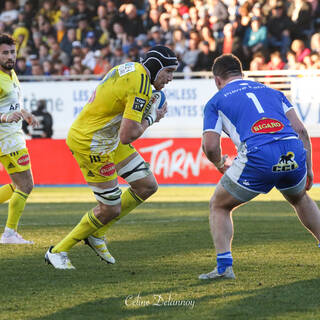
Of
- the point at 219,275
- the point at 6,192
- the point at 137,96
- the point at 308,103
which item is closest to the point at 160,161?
the point at 308,103

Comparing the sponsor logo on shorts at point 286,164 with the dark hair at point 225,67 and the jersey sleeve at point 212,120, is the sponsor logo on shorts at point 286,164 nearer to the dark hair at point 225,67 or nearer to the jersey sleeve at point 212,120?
the jersey sleeve at point 212,120

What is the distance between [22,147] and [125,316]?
485 centimetres

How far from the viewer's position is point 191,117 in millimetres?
21625

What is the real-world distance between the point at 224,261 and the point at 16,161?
151 inches

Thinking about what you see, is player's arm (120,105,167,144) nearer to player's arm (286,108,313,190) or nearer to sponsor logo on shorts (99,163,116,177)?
sponsor logo on shorts (99,163,116,177)

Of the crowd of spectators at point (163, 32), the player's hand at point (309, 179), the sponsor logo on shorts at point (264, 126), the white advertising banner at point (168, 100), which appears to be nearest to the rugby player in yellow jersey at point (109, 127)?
the sponsor logo on shorts at point (264, 126)

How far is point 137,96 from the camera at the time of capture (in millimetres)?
7422

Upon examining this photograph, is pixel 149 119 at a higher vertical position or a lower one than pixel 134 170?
higher

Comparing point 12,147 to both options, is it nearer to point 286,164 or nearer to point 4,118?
point 4,118

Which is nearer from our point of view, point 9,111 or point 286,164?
point 286,164

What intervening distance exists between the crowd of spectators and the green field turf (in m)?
9.78

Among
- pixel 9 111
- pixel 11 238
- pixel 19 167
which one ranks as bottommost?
pixel 11 238

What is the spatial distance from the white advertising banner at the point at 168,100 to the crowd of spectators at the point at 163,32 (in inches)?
40.5

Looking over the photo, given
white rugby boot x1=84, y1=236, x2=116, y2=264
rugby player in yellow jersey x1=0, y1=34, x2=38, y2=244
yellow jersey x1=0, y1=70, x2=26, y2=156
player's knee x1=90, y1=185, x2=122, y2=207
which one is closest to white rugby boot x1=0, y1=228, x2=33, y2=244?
rugby player in yellow jersey x1=0, y1=34, x2=38, y2=244
